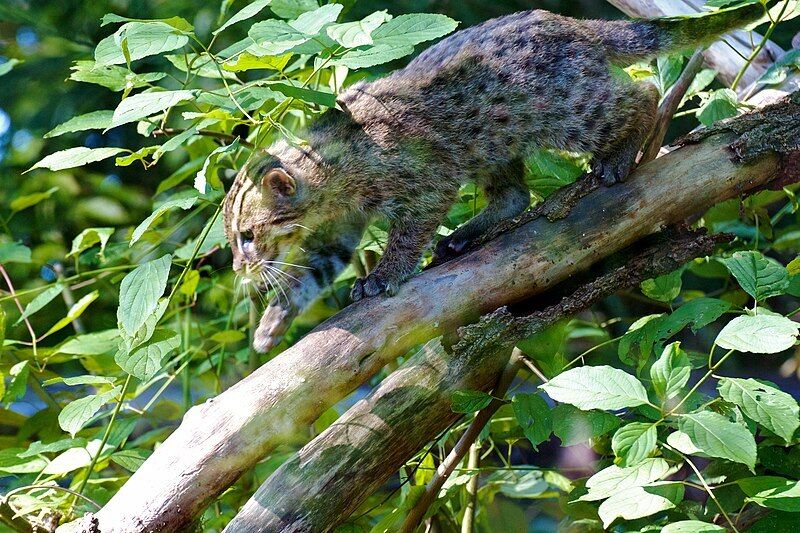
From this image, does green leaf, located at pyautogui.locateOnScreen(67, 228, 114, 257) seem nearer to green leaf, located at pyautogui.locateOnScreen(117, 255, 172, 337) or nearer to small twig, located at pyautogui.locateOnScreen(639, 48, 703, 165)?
green leaf, located at pyautogui.locateOnScreen(117, 255, 172, 337)

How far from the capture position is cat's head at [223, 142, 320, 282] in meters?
2.81

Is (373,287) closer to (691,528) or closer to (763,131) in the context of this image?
(691,528)

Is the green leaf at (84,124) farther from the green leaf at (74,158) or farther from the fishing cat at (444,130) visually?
the fishing cat at (444,130)

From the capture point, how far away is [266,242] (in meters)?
2.87

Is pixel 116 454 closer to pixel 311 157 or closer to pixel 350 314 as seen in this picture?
pixel 350 314

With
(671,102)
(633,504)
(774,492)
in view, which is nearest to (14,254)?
(633,504)

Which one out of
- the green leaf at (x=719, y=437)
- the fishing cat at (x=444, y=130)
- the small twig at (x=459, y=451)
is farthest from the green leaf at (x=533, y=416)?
the fishing cat at (x=444, y=130)

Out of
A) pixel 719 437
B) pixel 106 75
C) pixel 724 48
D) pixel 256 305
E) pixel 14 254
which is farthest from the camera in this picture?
pixel 724 48

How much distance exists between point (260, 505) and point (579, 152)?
1567mm

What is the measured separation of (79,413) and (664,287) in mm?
1669

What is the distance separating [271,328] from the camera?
2.87 meters

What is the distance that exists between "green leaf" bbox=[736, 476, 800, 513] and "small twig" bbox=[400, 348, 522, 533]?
68 cm

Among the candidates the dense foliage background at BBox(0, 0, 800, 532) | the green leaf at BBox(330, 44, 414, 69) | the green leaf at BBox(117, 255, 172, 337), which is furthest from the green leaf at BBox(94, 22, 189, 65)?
the green leaf at BBox(117, 255, 172, 337)

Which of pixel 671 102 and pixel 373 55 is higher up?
pixel 373 55
